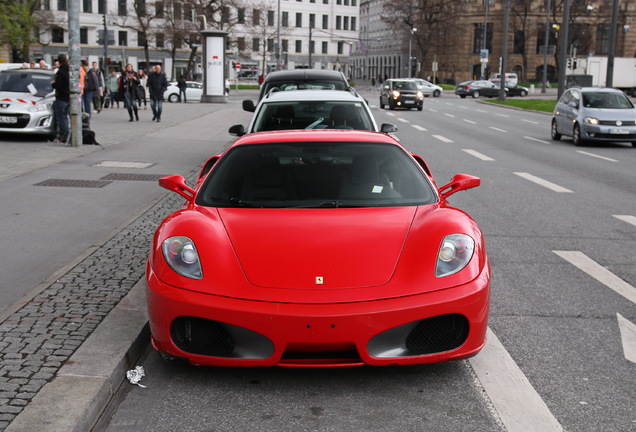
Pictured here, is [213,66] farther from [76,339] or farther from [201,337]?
[201,337]

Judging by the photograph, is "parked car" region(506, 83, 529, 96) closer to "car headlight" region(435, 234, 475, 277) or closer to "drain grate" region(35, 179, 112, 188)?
"drain grate" region(35, 179, 112, 188)

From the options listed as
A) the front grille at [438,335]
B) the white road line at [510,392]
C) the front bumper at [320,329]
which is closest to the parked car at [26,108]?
the front bumper at [320,329]

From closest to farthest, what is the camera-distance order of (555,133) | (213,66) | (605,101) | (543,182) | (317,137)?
(317,137) < (543,182) < (605,101) < (555,133) < (213,66)

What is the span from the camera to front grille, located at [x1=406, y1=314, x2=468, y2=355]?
4340mm

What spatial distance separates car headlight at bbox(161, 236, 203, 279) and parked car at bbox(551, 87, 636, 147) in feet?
63.4

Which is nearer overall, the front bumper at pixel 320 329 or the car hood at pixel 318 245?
the front bumper at pixel 320 329

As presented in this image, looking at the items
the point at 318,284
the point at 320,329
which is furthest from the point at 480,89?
the point at 320,329

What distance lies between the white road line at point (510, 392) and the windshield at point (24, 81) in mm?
17131

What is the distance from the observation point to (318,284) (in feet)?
14.2

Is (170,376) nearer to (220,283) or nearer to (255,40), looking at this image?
(220,283)

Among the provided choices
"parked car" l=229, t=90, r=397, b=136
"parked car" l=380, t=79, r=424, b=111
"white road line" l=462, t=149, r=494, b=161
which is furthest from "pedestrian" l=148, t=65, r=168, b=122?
"parked car" l=380, t=79, r=424, b=111

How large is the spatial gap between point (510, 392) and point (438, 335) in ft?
1.53

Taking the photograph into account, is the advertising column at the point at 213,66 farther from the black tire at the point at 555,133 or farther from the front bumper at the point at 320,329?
the front bumper at the point at 320,329

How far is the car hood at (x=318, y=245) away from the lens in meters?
4.37
